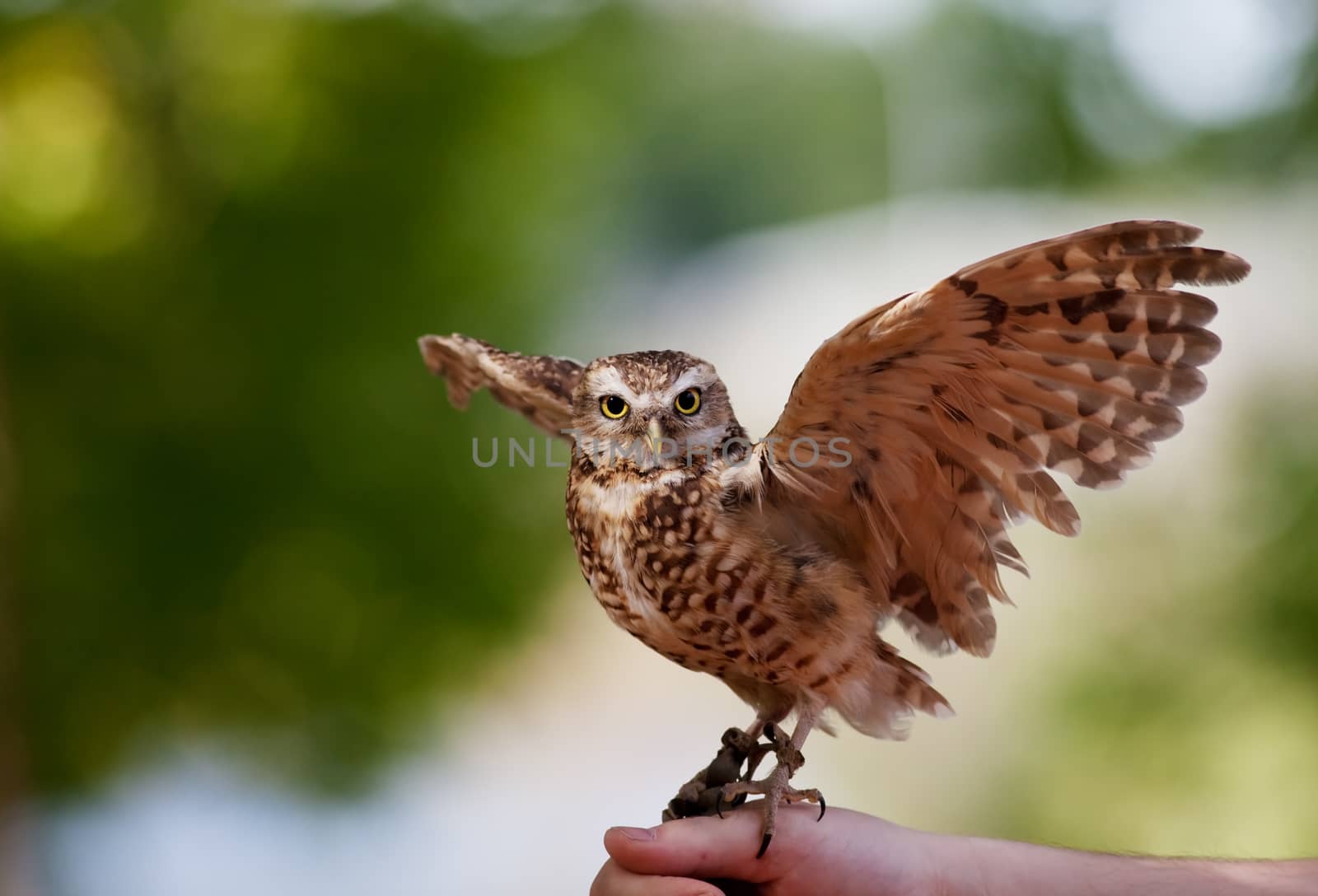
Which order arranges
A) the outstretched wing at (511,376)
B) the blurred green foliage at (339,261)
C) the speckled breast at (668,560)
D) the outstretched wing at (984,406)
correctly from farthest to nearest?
1. the blurred green foliage at (339,261)
2. the outstretched wing at (511,376)
3. the speckled breast at (668,560)
4. the outstretched wing at (984,406)

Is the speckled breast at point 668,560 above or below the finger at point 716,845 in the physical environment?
above

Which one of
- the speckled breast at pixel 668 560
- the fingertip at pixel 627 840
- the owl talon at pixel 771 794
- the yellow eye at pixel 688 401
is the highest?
the yellow eye at pixel 688 401

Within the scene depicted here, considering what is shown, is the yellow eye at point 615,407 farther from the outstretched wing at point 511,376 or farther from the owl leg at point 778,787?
the owl leg at point 778,787

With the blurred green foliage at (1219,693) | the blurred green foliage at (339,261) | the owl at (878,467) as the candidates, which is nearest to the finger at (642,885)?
the owl at (878,467)

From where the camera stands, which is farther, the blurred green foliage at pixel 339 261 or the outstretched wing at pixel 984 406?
the blurred green foliage at pixel 339 261

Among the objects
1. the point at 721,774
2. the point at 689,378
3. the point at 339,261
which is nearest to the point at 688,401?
the point at 689,378

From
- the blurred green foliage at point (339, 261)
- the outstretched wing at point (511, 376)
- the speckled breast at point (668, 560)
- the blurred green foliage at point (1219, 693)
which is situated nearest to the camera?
the speckled breast at point (668, 560)

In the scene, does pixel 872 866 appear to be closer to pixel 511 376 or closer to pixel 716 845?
pixel 716 845

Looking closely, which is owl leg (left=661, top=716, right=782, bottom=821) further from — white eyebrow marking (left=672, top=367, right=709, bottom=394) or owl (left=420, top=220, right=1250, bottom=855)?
white eyebrow marking (left=672, top=367, right=709, bottom=394)
